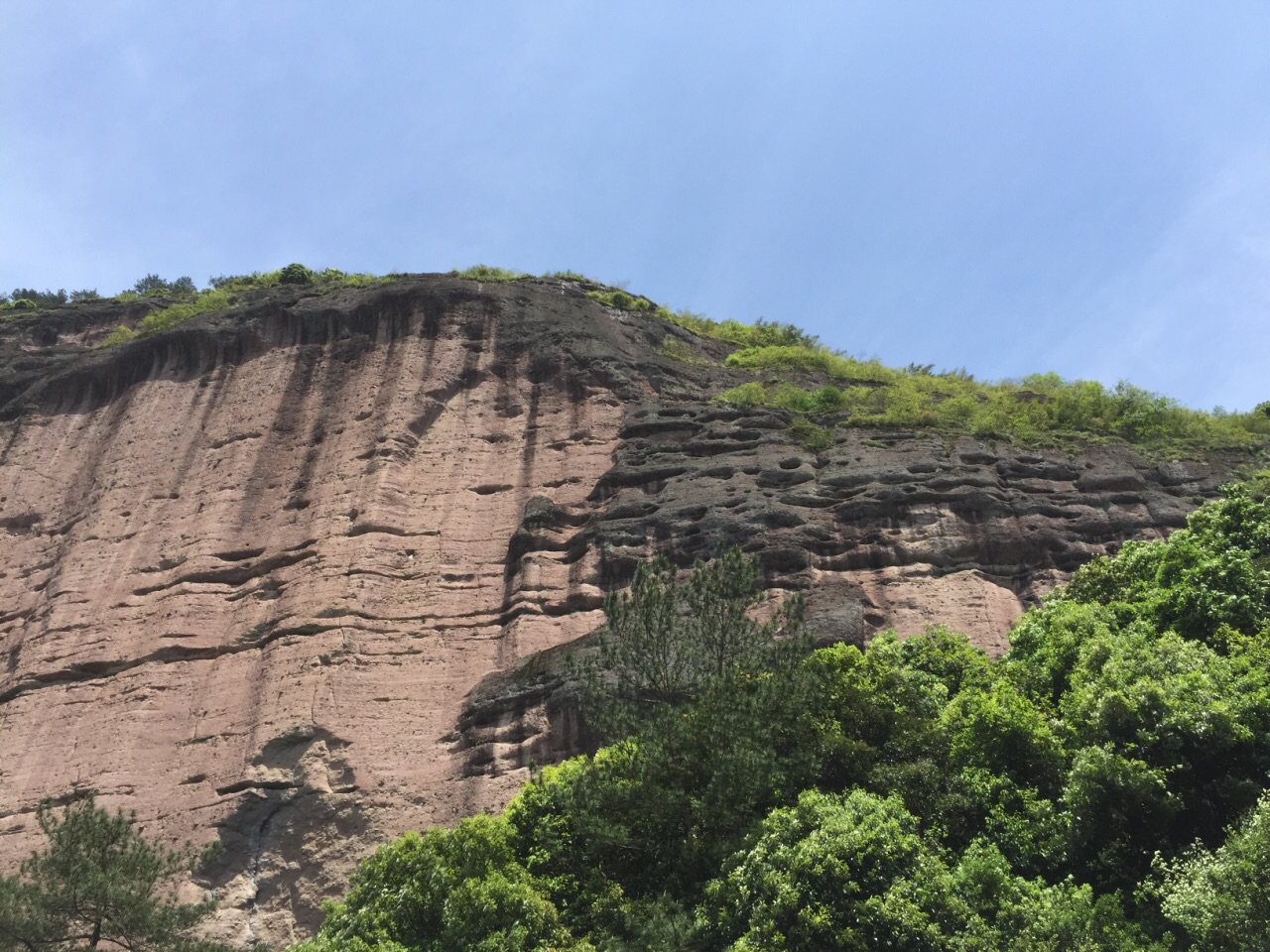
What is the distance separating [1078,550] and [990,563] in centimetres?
203

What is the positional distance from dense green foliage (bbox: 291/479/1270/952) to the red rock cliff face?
612 centimetres

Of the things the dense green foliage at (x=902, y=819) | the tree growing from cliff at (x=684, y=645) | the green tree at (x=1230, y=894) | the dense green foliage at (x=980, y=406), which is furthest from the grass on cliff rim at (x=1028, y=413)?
the green tree at (x=1230, y=894)

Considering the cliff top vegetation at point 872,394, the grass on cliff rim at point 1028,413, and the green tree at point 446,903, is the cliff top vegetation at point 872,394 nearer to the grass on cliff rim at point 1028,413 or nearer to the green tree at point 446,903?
the grass on cliff rim at point 1028,413

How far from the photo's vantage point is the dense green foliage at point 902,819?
14844 mm

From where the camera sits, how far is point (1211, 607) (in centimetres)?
1928

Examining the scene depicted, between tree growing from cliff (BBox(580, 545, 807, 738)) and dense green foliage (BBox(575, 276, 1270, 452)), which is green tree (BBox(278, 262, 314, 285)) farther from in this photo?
tree growing from cliff (BBox(580, 545, 807, 738))

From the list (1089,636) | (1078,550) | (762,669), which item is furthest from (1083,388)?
(762,669)

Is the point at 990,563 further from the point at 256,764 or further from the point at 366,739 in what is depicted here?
the point at 256,764

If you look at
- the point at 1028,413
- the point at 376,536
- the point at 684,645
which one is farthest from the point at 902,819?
the point at 1028,413

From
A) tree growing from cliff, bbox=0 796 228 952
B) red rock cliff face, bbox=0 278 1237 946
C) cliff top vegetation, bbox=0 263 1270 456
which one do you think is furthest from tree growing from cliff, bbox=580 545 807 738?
cliff top vegetation, bbox=0 263 1270 456

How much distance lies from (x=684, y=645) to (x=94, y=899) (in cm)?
1024

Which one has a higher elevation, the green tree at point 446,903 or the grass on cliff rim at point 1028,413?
the grass on cliff rim at point 1028,413

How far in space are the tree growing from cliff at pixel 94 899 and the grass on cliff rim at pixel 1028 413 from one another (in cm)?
2051

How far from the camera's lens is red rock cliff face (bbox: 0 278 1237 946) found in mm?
25094
